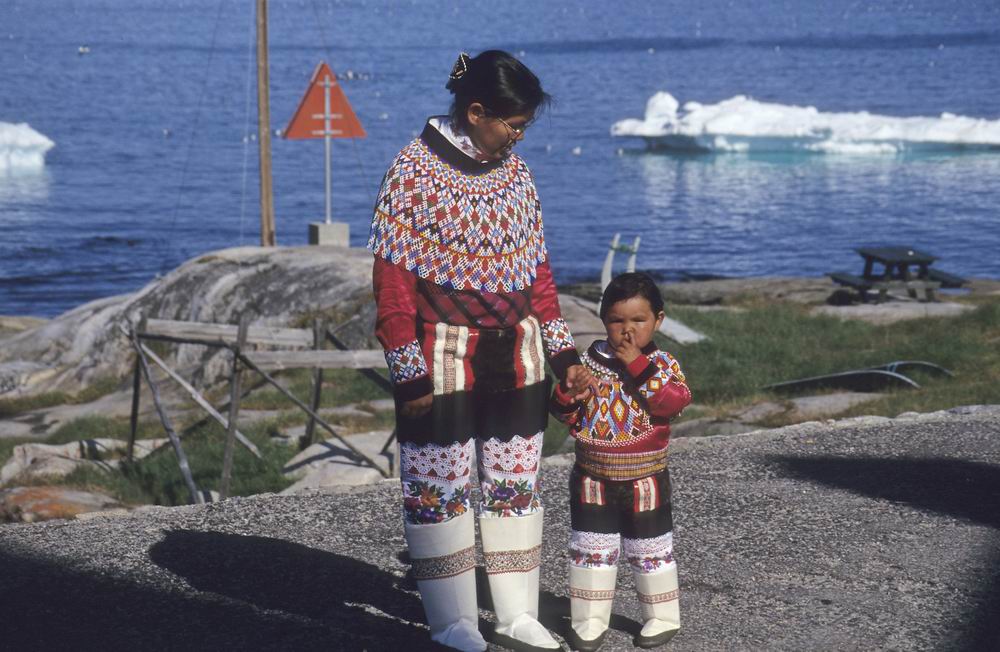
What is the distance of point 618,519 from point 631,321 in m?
0.64

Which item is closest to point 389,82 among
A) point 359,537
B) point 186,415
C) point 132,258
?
point 132,258

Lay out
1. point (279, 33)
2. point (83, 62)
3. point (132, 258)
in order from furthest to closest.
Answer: point (279, 33) → point (83, 62) → point (132, 258)

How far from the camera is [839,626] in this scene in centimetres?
459

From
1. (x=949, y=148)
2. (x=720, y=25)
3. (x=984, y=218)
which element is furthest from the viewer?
(x=720, y=25)

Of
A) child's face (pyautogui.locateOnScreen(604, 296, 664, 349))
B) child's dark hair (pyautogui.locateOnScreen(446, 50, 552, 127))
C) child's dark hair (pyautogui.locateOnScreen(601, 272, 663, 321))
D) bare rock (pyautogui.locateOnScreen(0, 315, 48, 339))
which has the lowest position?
bare rock (pyautogui.locateOnScreen(0, 315, 48, 339))

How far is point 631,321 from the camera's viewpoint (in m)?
4.01

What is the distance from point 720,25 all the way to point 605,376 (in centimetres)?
15406

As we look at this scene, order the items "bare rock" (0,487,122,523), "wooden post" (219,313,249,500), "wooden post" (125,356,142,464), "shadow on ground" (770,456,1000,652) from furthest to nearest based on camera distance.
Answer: "wooden post" (125,356,142,464)
"wooden post" (219,313,249,500)
"bare rock" (0,487,122,523)
"shadow on ground" (770,456,1000,652)

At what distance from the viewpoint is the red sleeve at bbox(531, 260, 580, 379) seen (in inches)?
161

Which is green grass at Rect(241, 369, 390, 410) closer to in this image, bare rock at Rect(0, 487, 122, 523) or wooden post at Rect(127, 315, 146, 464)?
wooden post at Rect(127, 315, 146, 464)

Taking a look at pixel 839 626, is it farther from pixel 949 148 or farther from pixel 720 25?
pixel 720 25

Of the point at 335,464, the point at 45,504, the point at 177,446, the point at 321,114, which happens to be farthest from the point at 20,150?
the point at 45,504

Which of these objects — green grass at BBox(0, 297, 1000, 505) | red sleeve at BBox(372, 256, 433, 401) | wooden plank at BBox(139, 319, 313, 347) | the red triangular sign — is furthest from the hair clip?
the red triangular sign

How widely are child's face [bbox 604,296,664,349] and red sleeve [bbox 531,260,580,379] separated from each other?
0.46 feet
